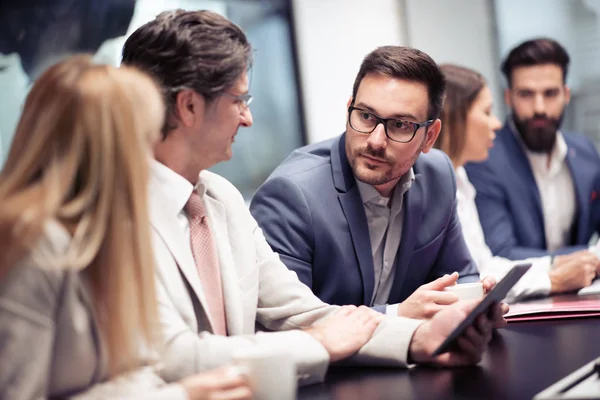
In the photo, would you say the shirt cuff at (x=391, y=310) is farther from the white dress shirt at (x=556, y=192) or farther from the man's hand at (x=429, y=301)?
the white dress shirt at (x=556, y=192)

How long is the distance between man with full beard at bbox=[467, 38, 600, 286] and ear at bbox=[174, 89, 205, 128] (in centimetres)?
221

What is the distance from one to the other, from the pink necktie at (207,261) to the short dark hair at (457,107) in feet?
6.43

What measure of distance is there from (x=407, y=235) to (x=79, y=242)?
149 cm

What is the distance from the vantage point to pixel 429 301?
202cm

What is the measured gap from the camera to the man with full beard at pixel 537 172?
3.95 metres

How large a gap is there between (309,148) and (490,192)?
1584mm

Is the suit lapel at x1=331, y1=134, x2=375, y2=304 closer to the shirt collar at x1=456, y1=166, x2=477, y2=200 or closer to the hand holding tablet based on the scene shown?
the hand holding tablet

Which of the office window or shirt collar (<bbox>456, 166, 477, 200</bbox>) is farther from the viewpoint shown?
shirt collar (<bbox>456, 166, 477, 200</bbox>)

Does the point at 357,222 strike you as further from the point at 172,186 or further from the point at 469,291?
the point at 172,186

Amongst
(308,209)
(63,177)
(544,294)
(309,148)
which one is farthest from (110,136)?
(544,294)

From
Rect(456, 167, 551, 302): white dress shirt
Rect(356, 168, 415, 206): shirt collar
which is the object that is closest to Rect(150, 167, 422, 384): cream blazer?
Rect(356, 168, 415, 206): shirt collar

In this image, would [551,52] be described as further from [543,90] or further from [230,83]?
[230,83]

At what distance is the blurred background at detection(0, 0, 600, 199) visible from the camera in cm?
346

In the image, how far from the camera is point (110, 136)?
121cm
